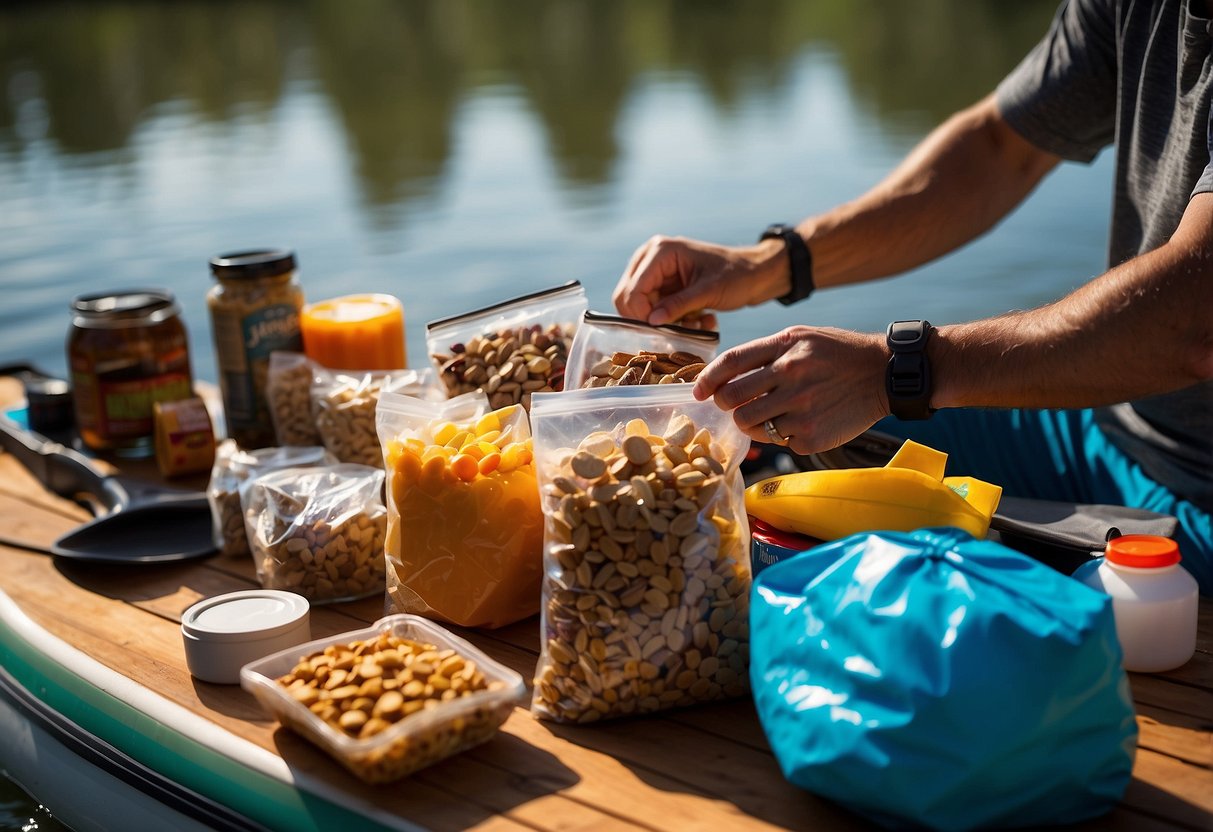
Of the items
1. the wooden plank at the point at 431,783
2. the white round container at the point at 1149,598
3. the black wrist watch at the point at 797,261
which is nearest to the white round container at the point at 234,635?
the wooden plank at the point at 431,783

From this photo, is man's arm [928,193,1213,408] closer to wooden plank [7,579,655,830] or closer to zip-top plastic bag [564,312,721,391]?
zip-top plastic bag [564,312,721,391]

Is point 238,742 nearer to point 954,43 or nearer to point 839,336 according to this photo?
point 839,336

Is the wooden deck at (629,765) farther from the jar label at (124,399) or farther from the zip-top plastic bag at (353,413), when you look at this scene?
the jar label at (124,399)

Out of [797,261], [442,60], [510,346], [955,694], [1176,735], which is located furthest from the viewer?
[442,60]

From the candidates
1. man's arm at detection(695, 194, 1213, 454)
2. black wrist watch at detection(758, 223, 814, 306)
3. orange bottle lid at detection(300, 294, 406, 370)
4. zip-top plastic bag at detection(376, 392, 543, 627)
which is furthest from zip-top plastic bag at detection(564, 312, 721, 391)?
orange bottle lid at detection(300, 294, 406, 370)

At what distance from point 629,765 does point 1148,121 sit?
1.33 m

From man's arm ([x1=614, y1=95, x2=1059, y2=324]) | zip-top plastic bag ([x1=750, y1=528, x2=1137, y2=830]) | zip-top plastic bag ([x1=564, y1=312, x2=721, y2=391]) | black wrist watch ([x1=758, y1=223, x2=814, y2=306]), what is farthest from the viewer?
man's arm ([x1=614, y1=95, x2=1059, y2=324])

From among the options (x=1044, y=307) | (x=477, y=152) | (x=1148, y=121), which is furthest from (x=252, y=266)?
(x=477, y=152)

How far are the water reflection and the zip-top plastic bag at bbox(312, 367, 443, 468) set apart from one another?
8.00 meters

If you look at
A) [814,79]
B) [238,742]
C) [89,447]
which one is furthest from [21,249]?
[814,79]

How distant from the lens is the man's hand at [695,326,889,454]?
1.44 meters

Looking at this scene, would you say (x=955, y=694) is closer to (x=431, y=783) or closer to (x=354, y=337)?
(x=431, y=783)

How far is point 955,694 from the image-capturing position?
1.13 m

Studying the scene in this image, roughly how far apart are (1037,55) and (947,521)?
1.16m
